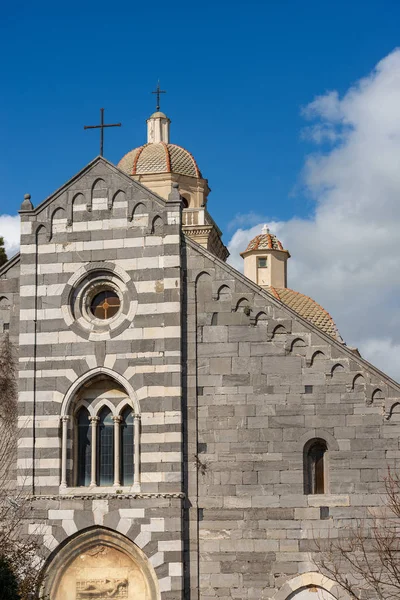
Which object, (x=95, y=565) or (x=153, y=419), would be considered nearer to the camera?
(x=95, y=565)

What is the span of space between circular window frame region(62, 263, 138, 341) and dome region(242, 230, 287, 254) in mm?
19650

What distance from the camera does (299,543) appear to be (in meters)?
27.2

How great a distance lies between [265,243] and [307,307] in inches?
142

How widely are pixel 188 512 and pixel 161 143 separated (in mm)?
20091

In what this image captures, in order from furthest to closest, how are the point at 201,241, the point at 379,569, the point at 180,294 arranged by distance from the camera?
the point at 201,241 → the point at 180,294 → the point at 379,569

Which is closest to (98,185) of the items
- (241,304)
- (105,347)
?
(105,347)

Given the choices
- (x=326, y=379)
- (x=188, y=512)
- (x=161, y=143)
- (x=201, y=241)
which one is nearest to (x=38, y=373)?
(x=188, y=512)

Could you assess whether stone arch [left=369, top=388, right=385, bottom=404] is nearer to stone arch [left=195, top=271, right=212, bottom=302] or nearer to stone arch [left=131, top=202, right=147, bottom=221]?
stone arch [left=195, top=271, right=212, bottom=302]

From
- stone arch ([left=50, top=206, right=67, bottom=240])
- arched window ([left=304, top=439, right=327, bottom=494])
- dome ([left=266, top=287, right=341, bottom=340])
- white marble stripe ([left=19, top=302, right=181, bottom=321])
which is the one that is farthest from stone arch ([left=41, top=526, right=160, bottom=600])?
dome ([left=266, top=287, right=341, bottom=340])

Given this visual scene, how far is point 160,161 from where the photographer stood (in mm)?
43750

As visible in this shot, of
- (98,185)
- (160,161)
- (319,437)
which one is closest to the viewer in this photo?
(319,437)

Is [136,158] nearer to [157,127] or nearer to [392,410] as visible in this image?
[157,127]

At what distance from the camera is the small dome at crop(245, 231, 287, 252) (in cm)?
4834

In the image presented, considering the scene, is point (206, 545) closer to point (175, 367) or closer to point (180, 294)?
point (175, 367)
